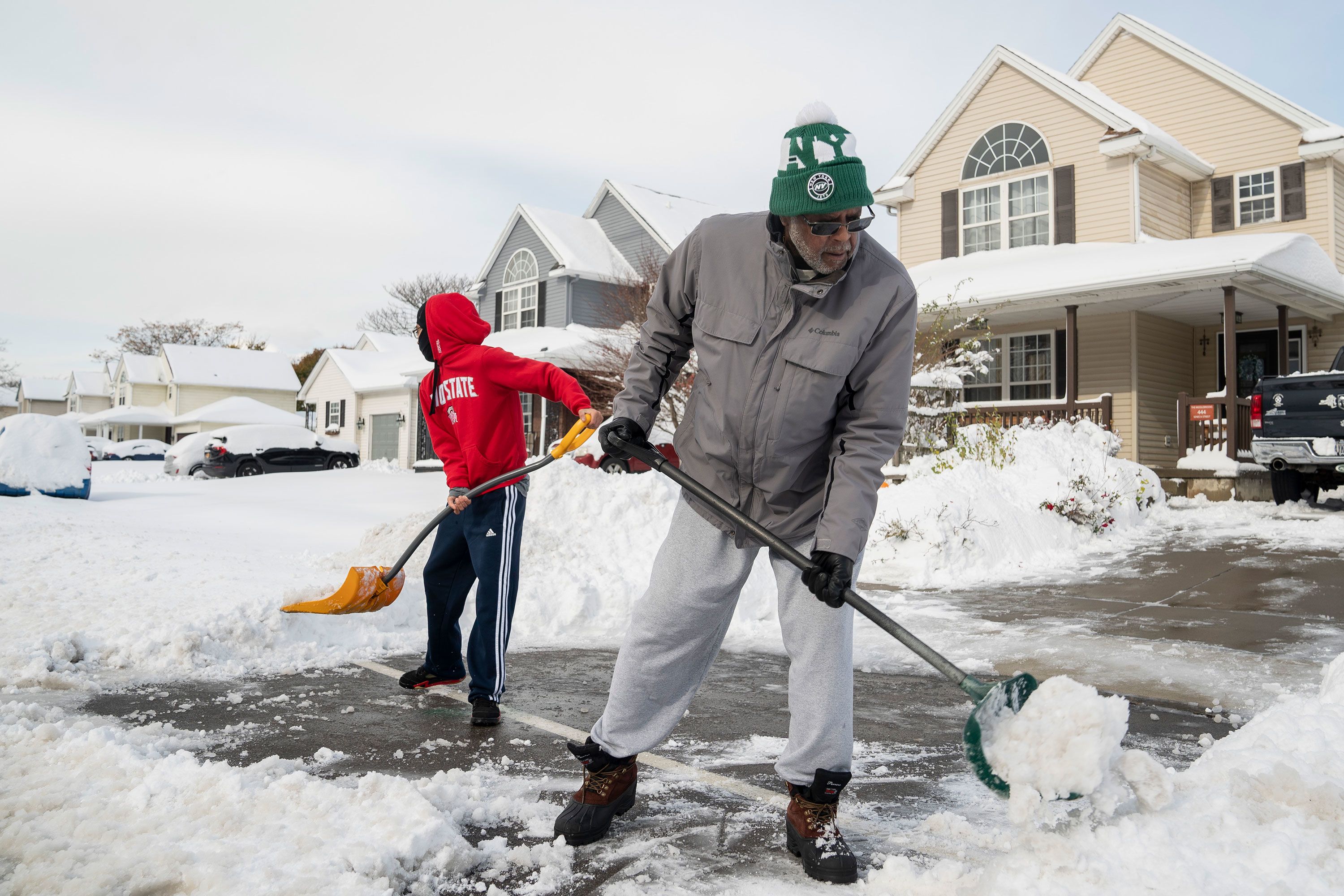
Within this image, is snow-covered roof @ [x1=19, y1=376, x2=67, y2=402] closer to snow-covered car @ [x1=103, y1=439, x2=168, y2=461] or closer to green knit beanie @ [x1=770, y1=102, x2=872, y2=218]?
snow-covered car @ [x1=103, y1=439, x2=168, y2=461]

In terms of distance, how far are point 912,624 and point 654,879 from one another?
430 centimetres

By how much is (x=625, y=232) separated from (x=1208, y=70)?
1383 cm

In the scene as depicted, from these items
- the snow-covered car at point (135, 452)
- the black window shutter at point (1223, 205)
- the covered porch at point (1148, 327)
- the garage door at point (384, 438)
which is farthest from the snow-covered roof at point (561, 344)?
the snow-covered car at point (135, 452)

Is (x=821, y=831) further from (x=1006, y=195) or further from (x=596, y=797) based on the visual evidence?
(x=1006, y=195)

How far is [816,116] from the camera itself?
8.86 ft

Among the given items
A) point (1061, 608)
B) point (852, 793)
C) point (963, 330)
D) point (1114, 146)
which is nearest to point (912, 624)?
point (1061, 608)

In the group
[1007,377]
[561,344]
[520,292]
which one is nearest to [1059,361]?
[1007,377]

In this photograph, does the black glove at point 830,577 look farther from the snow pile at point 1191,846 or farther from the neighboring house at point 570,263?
the neighboring house at point 570,263

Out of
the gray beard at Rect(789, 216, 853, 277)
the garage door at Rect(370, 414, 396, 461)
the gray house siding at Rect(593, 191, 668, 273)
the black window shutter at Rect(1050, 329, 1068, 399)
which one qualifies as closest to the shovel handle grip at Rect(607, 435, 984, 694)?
the gray beard at Rect(789, 216, 853, 277)

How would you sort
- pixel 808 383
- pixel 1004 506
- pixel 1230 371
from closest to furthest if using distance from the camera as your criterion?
pixel 808 383 < pixel 1004 506 < pixel 1230 371

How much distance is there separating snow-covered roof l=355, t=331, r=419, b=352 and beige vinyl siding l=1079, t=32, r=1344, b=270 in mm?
26622

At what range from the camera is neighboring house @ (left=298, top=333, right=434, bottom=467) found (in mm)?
29734

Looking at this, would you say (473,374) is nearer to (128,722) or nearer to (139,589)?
(128,722)

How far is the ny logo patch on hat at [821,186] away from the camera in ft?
8.38
